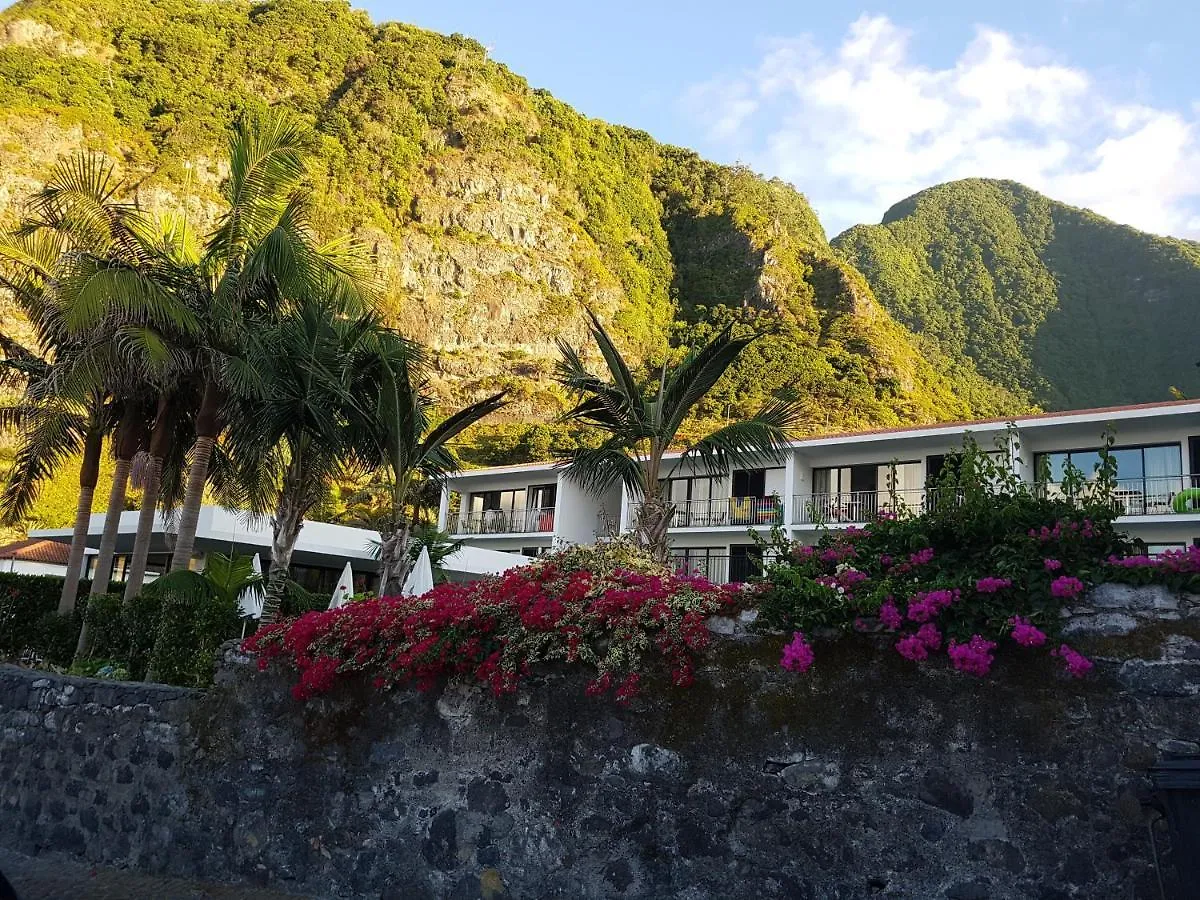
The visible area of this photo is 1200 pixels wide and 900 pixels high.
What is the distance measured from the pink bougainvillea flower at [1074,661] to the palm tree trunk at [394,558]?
747 cm

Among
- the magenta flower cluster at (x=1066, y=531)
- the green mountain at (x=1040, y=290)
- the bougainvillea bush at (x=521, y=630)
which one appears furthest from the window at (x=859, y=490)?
the green mountain at (x=1040, y=290)

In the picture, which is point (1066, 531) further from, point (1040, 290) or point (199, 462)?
point (1040, 290)

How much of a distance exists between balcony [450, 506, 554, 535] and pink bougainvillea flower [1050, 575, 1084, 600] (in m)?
30.2

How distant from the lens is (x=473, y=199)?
7475cm

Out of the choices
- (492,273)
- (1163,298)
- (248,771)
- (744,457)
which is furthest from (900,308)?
(248,771)

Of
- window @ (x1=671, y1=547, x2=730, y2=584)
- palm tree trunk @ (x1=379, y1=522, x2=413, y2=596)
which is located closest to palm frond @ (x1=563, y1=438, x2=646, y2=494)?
palm tree trunk @ (x1=379, y1=522, x2=413, y2=596)

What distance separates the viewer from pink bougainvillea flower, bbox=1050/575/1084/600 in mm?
4867

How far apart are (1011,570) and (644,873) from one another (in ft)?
9.19

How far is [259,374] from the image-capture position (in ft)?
42.2

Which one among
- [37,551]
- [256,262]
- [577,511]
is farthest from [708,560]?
[37,551]

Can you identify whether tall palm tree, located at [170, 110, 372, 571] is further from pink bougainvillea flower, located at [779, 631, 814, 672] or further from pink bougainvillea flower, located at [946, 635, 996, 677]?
pink bougainvillea flower, located at [946, 635, 996, 677]

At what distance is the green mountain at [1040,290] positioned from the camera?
8612 centimetres

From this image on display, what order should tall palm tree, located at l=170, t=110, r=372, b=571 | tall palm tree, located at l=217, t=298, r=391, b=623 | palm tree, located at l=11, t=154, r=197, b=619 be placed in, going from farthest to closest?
tall palm tree, located at l=170, t=110, r=372, b=571 → palm tree, located at l=11, t=154, r=197, b=619 → tall palm tree, located at l=217, t=298, r=391, b=623

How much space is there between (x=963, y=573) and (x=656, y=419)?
22.0ft
